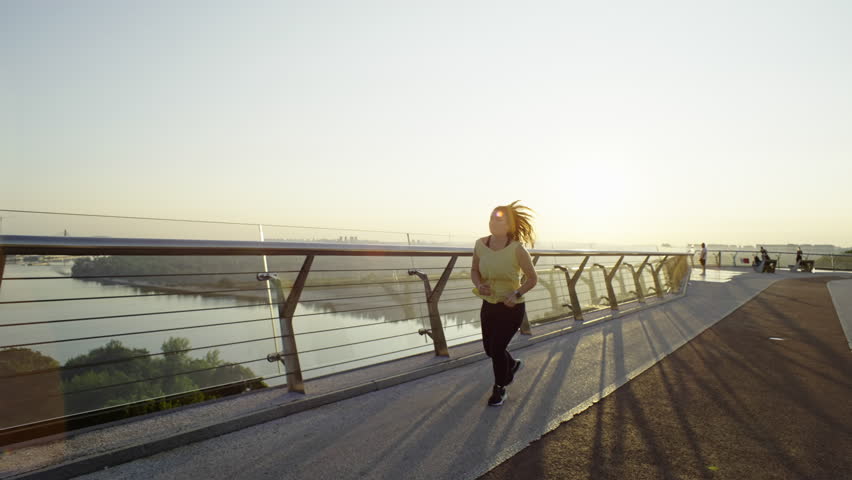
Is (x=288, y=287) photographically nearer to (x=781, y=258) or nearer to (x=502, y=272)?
(x=502, y=272)

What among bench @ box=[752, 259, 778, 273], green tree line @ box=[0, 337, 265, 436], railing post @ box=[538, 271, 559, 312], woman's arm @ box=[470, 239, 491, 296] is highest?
woman's arm @ box=[470, 239, 491, 296]

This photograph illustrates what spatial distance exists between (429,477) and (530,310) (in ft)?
18.6

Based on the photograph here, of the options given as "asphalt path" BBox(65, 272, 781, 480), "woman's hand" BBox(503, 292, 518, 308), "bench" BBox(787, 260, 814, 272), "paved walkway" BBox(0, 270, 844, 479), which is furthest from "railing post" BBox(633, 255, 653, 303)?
"bench" BBox(787, 260, 814, 272)

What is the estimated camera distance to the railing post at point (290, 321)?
13.4 ft

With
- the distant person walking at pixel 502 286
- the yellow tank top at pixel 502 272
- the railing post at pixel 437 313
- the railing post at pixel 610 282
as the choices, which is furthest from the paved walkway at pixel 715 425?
the railing post at pixel 610 282

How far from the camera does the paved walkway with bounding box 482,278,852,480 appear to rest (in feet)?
9.88

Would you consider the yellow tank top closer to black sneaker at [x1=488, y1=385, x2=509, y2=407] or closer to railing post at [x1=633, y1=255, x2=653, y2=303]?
black sneaker at [x1=488, y1=385, x2=509, y2=407]

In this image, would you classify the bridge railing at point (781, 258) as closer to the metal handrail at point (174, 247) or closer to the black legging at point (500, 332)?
the black legging at point (500, 332)

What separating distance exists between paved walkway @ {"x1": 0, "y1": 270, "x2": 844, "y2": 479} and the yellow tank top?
2.94 ft

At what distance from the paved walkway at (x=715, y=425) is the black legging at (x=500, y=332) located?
0.70m

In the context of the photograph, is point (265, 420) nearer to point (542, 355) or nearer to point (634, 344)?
point (542, 355)

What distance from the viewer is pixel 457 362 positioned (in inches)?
213

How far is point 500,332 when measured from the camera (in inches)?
171

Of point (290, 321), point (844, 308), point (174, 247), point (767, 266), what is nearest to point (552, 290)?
point (290, 321)
